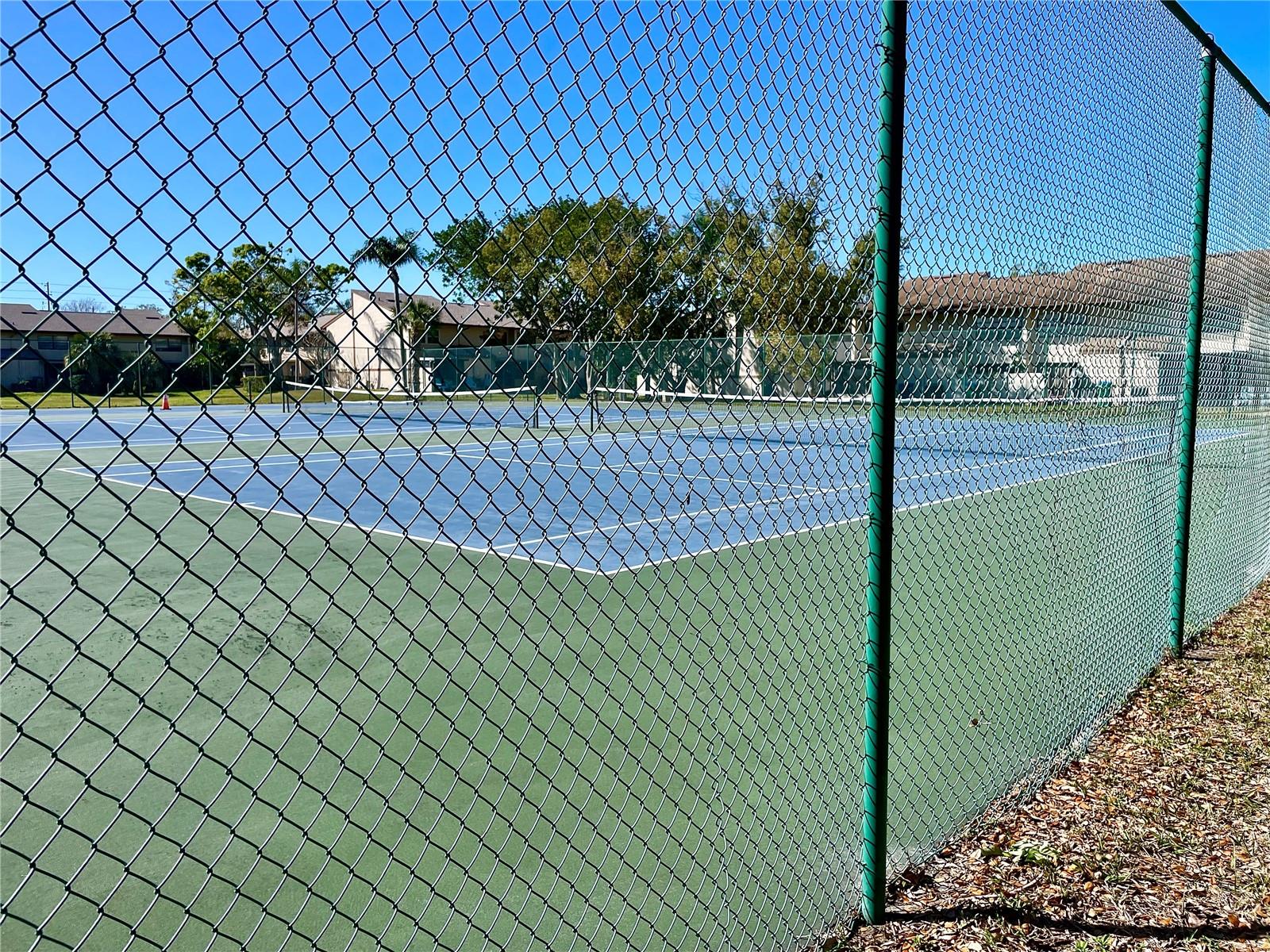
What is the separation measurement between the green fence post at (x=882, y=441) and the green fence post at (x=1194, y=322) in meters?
2.77

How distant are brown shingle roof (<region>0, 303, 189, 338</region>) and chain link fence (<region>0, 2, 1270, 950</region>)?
13 mm

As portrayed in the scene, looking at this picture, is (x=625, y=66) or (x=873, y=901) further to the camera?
(x=873, y=901)

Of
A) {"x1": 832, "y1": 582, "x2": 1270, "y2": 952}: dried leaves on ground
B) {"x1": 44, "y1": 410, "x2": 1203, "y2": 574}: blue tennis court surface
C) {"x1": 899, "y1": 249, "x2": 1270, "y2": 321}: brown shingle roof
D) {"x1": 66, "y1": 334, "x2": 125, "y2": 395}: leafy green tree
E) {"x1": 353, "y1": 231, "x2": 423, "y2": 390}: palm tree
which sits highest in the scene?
{"x1": 899, "y1": 249, "x2": 1270, "y2": 321}: brown shingle roof

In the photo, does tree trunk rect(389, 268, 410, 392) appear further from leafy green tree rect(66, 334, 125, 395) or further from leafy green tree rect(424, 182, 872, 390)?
leafy green tree rect(66, 334, 125, 395)

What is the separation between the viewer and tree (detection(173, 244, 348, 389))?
55.6 inches

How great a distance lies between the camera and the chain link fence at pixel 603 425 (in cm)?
161

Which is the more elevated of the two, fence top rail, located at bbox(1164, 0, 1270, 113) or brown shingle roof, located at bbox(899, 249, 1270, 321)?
fence top rail, located at bbox(1164, 0, 1270, 113)

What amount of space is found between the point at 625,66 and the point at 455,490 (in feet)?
31.2

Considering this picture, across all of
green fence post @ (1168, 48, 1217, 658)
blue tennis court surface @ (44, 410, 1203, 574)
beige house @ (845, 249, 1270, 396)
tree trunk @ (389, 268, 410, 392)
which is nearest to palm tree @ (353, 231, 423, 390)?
tree trunk @ (389, 268, 410, 392)

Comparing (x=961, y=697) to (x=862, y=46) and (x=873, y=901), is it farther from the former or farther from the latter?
(x=862, y=46)

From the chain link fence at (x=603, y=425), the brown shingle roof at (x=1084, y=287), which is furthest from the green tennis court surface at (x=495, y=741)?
the brown shingle roof at (x=1084, y=287)

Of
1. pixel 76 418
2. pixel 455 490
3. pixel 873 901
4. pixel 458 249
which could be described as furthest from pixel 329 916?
pixel 76 418

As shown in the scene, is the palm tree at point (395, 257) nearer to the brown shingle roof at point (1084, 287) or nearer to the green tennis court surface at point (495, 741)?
the green tennis court surface at point (495, 741)

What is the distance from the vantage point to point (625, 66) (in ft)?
6.87
